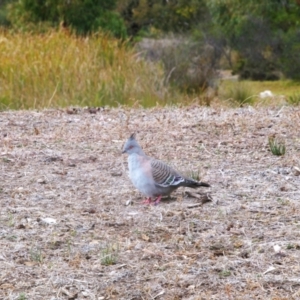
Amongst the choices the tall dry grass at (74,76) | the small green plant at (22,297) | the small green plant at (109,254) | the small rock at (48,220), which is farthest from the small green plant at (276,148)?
the tall dry grass at (74,76)

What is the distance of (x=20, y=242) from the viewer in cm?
507

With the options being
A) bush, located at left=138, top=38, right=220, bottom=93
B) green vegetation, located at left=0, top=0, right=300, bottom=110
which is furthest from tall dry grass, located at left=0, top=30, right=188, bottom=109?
bush, located at left=138, top=38, right=220, bottom=93

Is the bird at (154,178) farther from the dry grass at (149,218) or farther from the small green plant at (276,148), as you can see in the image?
the small green plant at (276,148)

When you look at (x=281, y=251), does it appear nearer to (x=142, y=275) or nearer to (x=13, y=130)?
(x=142, y=275)

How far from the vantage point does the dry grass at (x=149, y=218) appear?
4469 millimetres

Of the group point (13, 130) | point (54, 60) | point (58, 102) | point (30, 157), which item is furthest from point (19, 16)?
point (30, 157)

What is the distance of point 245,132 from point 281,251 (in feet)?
11.2

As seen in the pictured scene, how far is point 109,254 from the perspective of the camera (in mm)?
4781

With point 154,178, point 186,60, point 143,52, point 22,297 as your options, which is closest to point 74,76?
point 143,52

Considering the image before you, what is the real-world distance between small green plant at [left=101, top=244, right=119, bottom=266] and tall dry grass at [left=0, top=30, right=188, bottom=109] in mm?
6571

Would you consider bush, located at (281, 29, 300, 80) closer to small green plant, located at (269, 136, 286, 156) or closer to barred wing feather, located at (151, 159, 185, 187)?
small green plant, located at (269, 136, 286, 156)

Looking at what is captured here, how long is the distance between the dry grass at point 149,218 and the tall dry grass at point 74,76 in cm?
356

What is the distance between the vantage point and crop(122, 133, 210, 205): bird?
568 centimetres

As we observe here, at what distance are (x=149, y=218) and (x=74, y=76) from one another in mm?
7558
